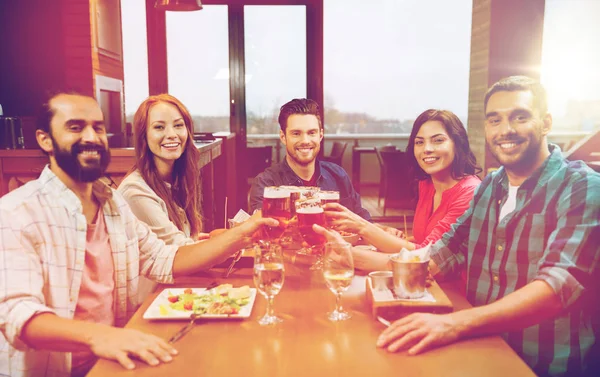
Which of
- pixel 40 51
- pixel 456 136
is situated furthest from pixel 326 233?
pixel 40 51

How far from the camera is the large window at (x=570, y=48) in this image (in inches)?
238

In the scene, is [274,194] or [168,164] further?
[168,164]

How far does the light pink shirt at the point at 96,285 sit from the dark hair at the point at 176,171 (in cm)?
74

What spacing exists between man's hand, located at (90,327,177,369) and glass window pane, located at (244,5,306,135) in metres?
5.94

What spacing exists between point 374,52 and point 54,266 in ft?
30.6

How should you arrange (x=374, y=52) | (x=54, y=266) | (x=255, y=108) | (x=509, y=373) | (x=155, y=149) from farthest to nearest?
(x=374, y=52)
(x=255, y=108)
(x=155, y=149)
(x=54, y=266)
(x=509, y=373)

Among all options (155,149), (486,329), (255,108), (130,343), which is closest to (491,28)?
(255,108)

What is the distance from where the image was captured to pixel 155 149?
8.57 feet

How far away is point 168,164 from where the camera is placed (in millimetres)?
2701

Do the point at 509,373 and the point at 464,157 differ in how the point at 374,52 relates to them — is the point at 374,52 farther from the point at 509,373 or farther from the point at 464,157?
the point at 509,373

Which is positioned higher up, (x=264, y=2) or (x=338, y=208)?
(x=264, y=2)

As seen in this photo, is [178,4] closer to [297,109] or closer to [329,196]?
[297,109]

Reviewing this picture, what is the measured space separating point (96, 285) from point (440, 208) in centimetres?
160

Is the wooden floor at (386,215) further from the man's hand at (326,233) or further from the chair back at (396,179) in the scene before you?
the man's hand at (326,233)
